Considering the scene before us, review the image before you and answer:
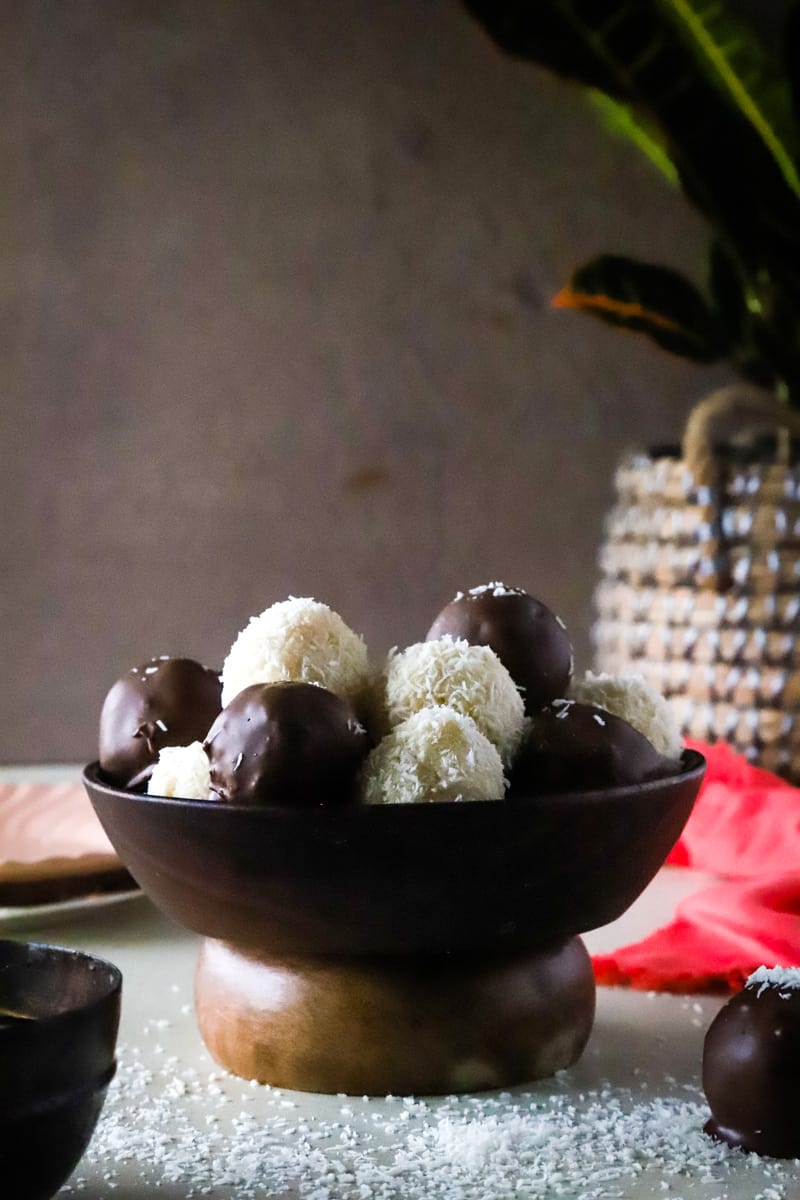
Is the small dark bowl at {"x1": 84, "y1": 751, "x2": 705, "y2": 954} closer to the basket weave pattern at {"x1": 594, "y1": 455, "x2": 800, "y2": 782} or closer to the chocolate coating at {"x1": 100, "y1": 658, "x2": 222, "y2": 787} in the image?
the chocolate coating at {"x1": 100, "y1": 658, "x2": 222, "y2": 787}

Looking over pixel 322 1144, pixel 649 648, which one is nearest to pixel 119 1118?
pixel 322 1144

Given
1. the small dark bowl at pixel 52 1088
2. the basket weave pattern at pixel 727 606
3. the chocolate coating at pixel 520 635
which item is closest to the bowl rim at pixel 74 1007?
the small dark bowl at pixel 52 1088

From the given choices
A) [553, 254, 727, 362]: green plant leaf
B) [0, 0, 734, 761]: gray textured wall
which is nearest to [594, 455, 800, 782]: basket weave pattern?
[553, 254, 727, 362]: green plant leaf

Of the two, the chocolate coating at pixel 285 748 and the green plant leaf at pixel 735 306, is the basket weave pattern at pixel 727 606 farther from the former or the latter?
the chocolate coating at pixel 285 748

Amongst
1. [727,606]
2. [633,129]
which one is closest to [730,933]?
[727,606]

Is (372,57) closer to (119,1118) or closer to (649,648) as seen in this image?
(649,648)

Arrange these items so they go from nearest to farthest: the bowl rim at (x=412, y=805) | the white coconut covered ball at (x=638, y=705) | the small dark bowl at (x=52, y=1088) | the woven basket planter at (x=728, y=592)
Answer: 1. the small dark bowl at (x=52, y=1088)
2. the bowl rim at (x=412, y=805)
3. the white coconut covered ball at (x=638, y=705)
4. the woven basket planter at (x=728, y=592)
